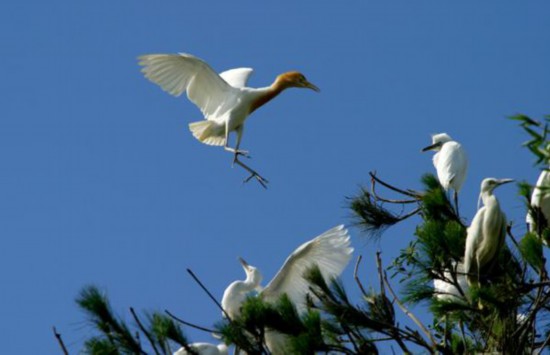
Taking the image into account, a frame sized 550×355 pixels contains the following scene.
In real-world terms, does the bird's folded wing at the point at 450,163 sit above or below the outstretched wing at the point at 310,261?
above

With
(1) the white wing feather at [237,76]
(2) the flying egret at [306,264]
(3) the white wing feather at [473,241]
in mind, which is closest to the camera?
(3) the white wing feather at [473,241]

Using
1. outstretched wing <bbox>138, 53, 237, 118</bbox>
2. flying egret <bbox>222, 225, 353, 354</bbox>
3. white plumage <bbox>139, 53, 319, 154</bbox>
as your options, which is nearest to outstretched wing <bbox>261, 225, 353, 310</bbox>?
flying egret <bbox>222, 225, 353, 354</bbox>

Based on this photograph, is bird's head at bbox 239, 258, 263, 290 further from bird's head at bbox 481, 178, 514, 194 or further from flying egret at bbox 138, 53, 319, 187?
bird's head at bbox 481, 178, 514, 194

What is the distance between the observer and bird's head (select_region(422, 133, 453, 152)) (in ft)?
34.2

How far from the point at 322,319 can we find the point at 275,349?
2.94 feet

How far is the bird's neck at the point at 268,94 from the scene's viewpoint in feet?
32.9

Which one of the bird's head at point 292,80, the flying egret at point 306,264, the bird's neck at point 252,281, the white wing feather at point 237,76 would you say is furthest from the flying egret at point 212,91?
the flying egret at point 306,264

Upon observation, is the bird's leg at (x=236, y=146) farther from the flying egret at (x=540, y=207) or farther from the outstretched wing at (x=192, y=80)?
the flying egret at (x=540, y=207)

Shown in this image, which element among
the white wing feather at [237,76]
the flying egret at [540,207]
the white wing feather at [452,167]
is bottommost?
the flying egret at [540,207]

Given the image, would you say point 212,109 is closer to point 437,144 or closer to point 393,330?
point 437,144

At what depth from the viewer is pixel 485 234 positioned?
21.9ft

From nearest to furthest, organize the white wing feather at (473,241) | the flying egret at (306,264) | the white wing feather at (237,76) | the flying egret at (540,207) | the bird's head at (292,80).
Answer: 1. the flying egret at (540,207)
2. the white wing feather at (473,241)
3. the flying egret at (306,264)
4. the bird's head at (292,80)
5. the white wing feather at (237,76)

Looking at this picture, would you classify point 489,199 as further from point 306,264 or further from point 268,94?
point 268,94

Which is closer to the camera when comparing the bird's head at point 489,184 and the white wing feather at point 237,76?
the bird's head at point 489,184
